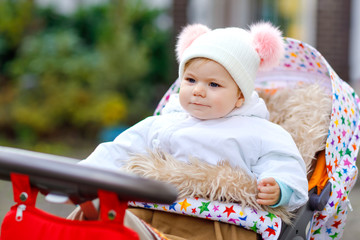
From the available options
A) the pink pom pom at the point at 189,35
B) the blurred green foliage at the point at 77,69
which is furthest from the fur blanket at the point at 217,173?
the blurred green foliage at the point at 77,69

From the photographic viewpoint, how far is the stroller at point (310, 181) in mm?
1536

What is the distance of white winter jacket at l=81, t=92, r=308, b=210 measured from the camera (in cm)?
218

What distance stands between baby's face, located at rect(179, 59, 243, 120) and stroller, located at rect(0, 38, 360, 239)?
0.38 m

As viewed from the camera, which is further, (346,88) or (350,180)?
(346,88)

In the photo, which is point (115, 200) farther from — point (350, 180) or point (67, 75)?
point (67, 75)

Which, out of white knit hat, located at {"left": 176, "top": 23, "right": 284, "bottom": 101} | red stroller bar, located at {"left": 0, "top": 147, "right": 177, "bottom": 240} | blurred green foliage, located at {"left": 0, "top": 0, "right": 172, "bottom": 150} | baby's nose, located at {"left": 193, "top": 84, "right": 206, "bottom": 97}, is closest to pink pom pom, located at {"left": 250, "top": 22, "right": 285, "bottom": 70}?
white knit hat, located at {"left": 176, "top": 23, "right": 284, "bottom": 101}

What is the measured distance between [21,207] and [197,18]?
6811mm

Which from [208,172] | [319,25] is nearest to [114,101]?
[319,25]

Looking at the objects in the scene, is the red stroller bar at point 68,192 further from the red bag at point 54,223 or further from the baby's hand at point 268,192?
the baby's hand at point 268,192

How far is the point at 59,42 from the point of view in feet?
25.1

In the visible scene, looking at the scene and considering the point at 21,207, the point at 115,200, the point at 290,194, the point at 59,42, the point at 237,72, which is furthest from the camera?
the point at 59,42

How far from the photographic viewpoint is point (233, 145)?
223 cm

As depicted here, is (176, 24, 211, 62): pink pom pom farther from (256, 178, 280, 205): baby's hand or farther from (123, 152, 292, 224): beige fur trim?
(256, 178, 280, 205): baby's hand

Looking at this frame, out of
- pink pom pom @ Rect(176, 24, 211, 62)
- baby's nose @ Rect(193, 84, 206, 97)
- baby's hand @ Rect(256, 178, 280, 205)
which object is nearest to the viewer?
baby's hand @ Rect(256, 178, 280, 205)
